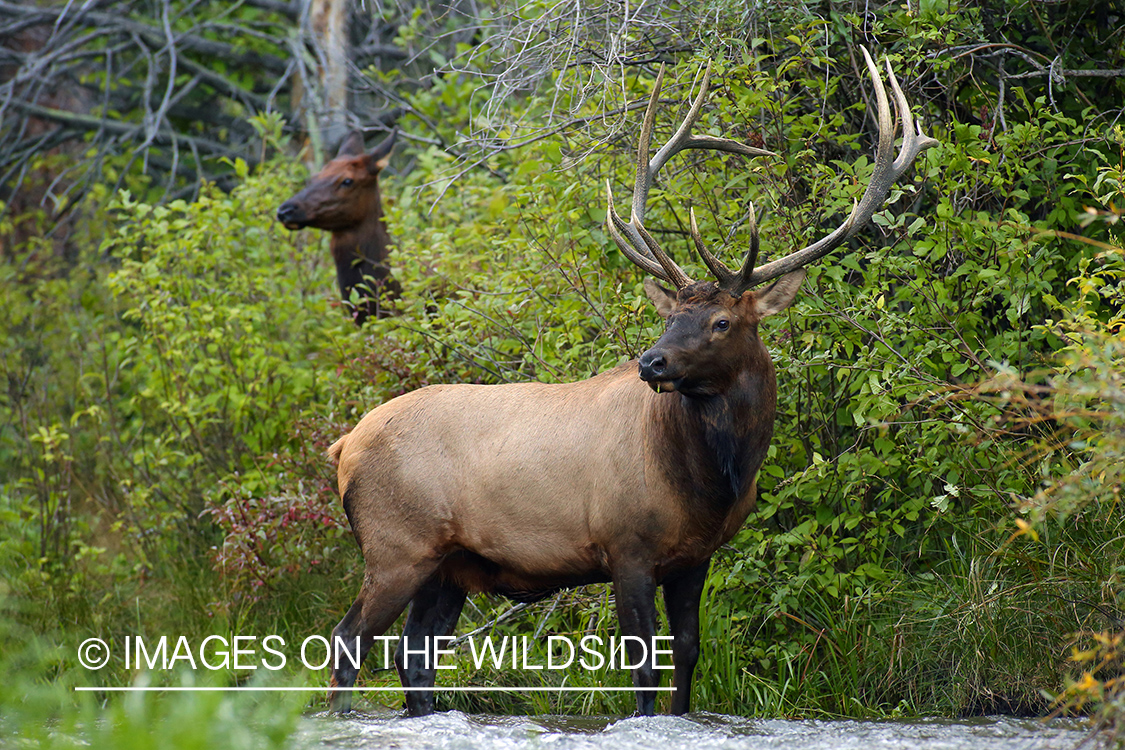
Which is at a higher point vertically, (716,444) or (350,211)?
(350,211)

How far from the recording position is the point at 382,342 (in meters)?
6.88

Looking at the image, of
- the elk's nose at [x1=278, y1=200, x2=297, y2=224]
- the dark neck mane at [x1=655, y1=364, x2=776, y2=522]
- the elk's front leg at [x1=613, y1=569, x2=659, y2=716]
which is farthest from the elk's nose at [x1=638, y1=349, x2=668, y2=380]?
the elk's nose at [x1=278, y1=200, x2=297, y2=224]

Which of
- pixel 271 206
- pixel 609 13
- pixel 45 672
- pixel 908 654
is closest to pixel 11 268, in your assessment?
pixel 271 206

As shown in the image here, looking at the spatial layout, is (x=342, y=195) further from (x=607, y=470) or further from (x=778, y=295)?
(x=778, y=295)

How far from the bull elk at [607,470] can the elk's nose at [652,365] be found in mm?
11

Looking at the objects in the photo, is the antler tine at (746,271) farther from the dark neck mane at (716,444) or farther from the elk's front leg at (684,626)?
the elk's front leg at (684,626)

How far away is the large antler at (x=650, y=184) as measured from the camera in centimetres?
487

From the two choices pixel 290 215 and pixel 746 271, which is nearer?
pixel 746 271

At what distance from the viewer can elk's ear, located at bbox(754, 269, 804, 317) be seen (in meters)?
4.71

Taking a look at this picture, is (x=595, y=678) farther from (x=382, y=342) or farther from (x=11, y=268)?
(x=11, y=268)

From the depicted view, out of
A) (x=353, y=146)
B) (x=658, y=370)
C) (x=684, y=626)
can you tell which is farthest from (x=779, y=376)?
(x=353, y=146)

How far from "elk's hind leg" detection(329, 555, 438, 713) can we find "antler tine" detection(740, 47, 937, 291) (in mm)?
1884

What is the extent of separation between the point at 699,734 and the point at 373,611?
4.95ft

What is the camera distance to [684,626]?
4902 mm
